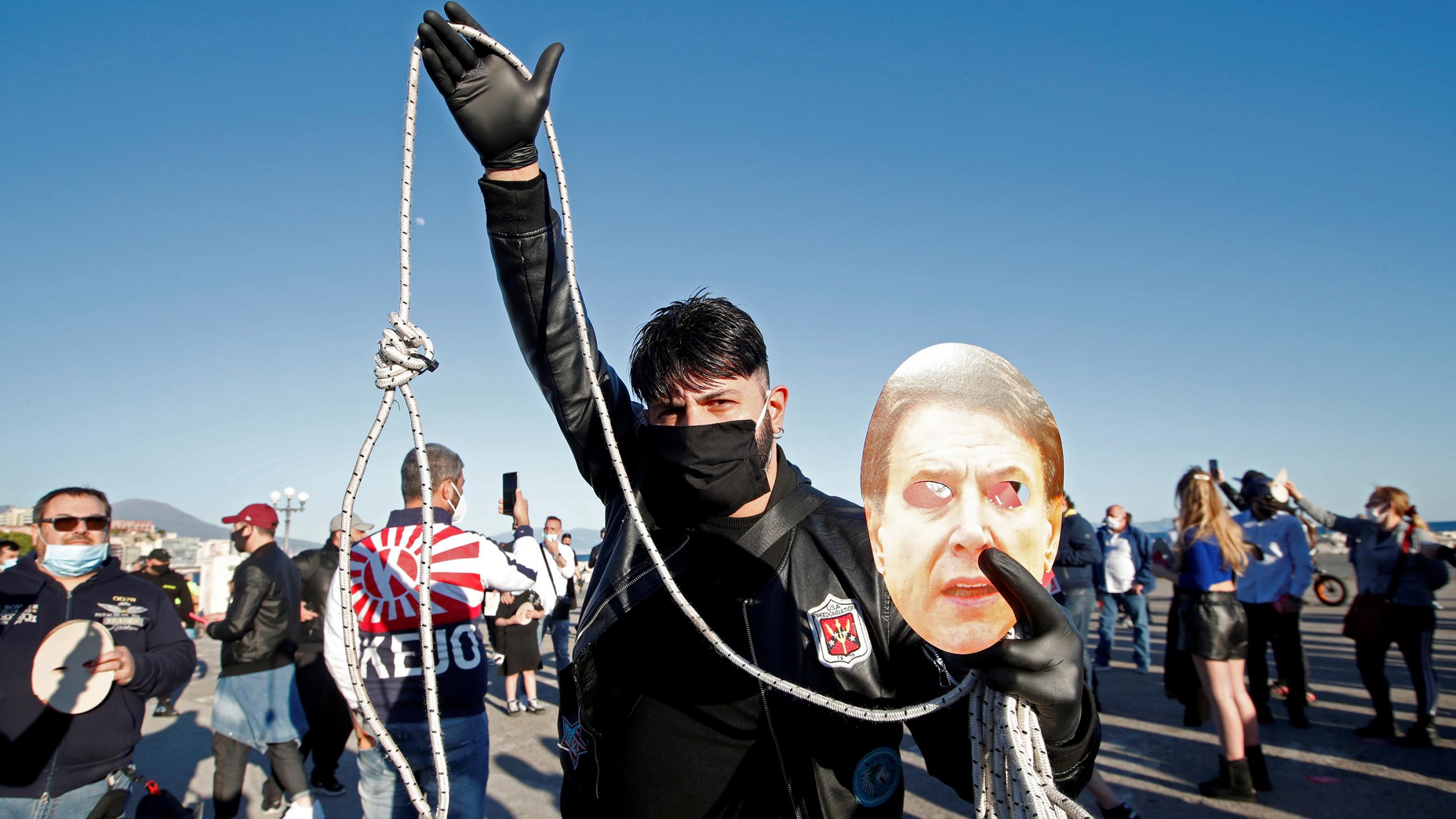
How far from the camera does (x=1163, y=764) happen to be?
5.35 metres

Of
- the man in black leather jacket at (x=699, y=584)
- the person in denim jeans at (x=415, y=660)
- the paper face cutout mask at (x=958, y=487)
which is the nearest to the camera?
the paper face cutout mask at (x=958, y=487)

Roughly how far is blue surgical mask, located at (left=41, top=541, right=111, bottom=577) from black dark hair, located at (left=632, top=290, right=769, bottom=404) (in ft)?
10.0

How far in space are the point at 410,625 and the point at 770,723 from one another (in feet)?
7.31

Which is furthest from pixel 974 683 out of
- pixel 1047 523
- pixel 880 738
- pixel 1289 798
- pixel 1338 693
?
pixel 1338 693

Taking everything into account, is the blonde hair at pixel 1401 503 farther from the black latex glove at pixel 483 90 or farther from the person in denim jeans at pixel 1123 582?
the black latex glove at pixel 483 90

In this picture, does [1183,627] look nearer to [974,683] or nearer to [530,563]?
[530,563]

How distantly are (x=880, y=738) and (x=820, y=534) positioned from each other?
0.47 m

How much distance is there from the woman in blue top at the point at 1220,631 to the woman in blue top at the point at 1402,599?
1.63 m

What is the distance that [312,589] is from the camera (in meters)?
5.84

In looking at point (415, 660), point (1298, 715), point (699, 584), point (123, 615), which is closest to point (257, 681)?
point (123, 615)

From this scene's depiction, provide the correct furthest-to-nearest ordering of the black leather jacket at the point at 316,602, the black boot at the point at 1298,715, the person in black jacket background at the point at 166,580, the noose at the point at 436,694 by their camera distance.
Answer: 1. the person in black jacket background at the point at 166,580
2. the black boot at the point at 1298,715
3. the black leather jacket at the point at 316,602
4. the noose at the point at 436,694

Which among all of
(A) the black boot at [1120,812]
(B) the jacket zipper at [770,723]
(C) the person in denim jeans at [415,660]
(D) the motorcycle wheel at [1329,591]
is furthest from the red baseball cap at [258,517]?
(D) the motorcycle wheel at [1329,591]

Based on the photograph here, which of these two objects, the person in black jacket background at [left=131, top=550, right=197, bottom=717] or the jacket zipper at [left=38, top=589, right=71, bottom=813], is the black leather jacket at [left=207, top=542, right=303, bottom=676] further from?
the person in black jacket background at [left=131, top=550, right=197, bottom=717]

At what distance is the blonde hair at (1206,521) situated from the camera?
4.80 metres
